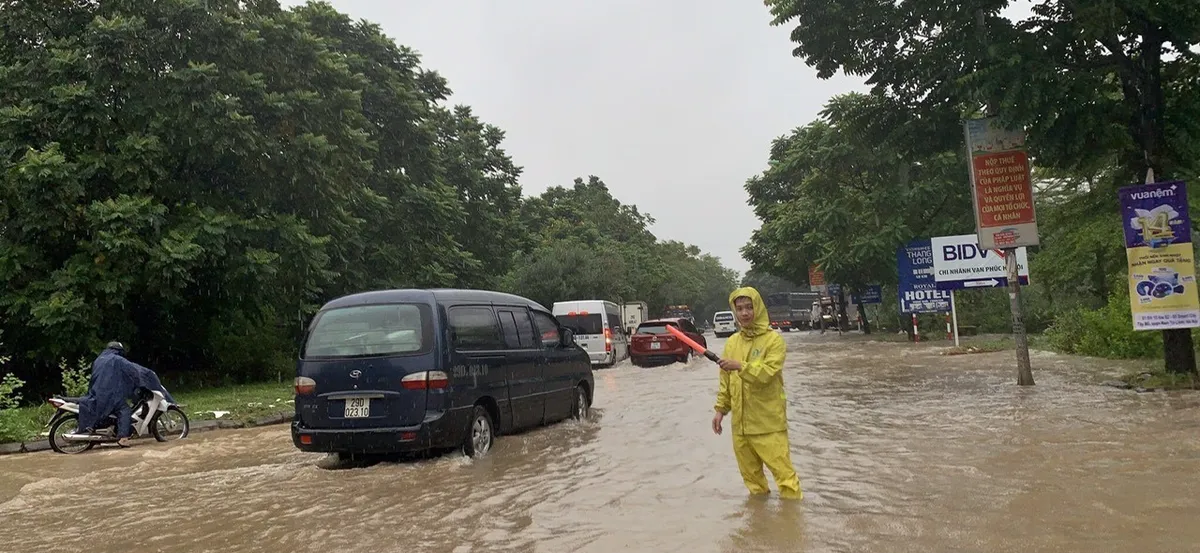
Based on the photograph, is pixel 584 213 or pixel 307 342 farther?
pixel 584 213

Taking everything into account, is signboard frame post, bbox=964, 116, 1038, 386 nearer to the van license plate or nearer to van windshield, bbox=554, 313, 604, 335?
the van license plate

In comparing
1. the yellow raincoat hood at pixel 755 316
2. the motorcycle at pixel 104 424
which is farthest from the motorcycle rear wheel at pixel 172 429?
the yellow raincoat hood at pixel 755 316

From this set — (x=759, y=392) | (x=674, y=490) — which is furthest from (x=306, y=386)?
(x=759, y=392)

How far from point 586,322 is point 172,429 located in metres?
14.4

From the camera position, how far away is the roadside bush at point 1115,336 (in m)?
17.7

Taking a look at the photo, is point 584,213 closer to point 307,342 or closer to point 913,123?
point 913,123

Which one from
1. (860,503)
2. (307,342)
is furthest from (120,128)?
(860,503)

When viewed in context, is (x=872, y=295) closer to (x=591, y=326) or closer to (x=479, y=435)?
(x=591, y=326)

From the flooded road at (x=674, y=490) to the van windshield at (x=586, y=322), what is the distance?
13.2 metres

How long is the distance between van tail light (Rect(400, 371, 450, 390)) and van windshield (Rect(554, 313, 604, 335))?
17144 millimetres

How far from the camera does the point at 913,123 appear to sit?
49.7ft

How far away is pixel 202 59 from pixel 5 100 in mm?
4085

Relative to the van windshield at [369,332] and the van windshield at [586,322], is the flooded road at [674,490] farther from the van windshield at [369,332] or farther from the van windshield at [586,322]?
the van windshield at [586,322]

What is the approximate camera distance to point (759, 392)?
618cm
